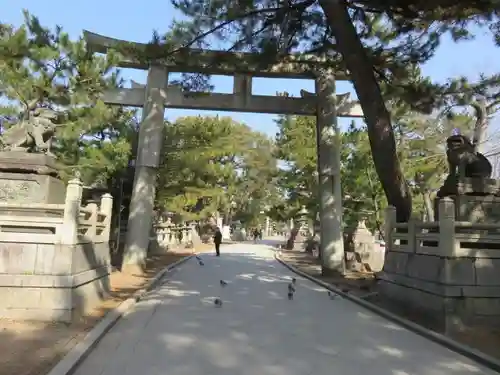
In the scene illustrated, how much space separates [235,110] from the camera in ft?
57.9

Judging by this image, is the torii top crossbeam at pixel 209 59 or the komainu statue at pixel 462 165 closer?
the komainu statue at pixel 462 165

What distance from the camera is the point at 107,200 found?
442 inches

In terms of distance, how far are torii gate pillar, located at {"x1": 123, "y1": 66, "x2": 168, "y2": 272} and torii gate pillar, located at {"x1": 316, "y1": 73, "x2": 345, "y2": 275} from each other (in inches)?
216

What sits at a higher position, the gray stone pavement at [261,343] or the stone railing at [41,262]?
the stone railing at [41,262]

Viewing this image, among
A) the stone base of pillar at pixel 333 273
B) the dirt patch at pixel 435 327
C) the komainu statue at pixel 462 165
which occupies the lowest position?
the dirt patch at pixel 435 327

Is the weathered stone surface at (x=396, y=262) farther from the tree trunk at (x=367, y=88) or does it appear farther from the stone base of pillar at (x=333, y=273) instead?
the stone base of pillar at (x=333, y=273)

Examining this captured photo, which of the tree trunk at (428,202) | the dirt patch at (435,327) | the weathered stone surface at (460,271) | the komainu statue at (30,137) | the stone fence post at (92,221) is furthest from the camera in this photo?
the tree trunk at (428,202)

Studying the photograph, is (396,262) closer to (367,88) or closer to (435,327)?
(435,327)

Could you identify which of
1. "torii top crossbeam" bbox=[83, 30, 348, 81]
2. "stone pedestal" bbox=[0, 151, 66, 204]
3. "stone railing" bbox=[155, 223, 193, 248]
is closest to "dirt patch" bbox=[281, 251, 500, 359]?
"torii top crossbeam" bbox=[83, 30, 348, 81]

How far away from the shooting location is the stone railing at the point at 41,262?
7922 mm

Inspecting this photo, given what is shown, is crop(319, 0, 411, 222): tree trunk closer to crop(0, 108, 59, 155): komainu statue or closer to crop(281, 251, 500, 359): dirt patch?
crop(281, 251, 500, 359): dirt patch

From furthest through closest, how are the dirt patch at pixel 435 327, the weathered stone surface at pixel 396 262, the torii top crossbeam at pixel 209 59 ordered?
the torii top crossbeam at pixel 209 59 → the weathered stone surface at pixel 396 262 → the dirt patch at pixel 435 327

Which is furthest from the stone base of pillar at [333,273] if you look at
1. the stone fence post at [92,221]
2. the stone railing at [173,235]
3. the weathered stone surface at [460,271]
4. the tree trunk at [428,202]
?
the stone railing at [173,235]

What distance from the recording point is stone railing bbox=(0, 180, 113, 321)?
7.92m
